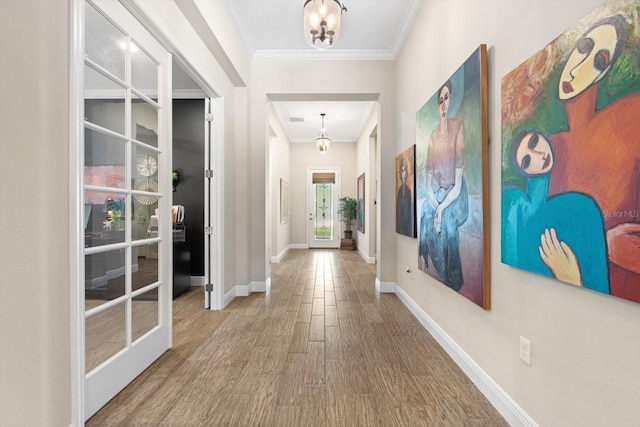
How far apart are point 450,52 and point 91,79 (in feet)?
7.62

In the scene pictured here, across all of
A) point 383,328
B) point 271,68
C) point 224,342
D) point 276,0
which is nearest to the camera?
point 224,342

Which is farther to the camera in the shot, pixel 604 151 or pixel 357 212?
pixel 357 212

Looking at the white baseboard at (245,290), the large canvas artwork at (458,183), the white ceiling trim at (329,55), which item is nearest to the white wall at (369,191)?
the white ceiling trim at (329,55)

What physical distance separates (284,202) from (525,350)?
672 centimetres

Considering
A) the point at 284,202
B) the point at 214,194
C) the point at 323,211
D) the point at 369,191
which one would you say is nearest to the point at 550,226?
the point at 214,194

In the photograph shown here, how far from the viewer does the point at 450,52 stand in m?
2.41

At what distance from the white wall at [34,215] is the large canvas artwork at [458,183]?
82.0 inches

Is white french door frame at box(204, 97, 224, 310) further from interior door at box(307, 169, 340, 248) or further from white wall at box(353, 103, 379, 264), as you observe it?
interior door at box(307, 169, 340, 248)

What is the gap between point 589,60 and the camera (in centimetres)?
111

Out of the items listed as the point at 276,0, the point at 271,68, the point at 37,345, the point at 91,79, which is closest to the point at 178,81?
the point at 271,68

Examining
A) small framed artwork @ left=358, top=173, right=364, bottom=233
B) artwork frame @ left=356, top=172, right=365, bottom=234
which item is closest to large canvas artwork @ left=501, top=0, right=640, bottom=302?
artwork frame @ left=356, top=172, right=365, bottom=234

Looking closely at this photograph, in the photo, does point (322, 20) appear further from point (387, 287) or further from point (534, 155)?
point (387, 287)

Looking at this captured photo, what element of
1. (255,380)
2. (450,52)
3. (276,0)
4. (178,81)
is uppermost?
(276,0)

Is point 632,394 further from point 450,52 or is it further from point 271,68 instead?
point 271,68
